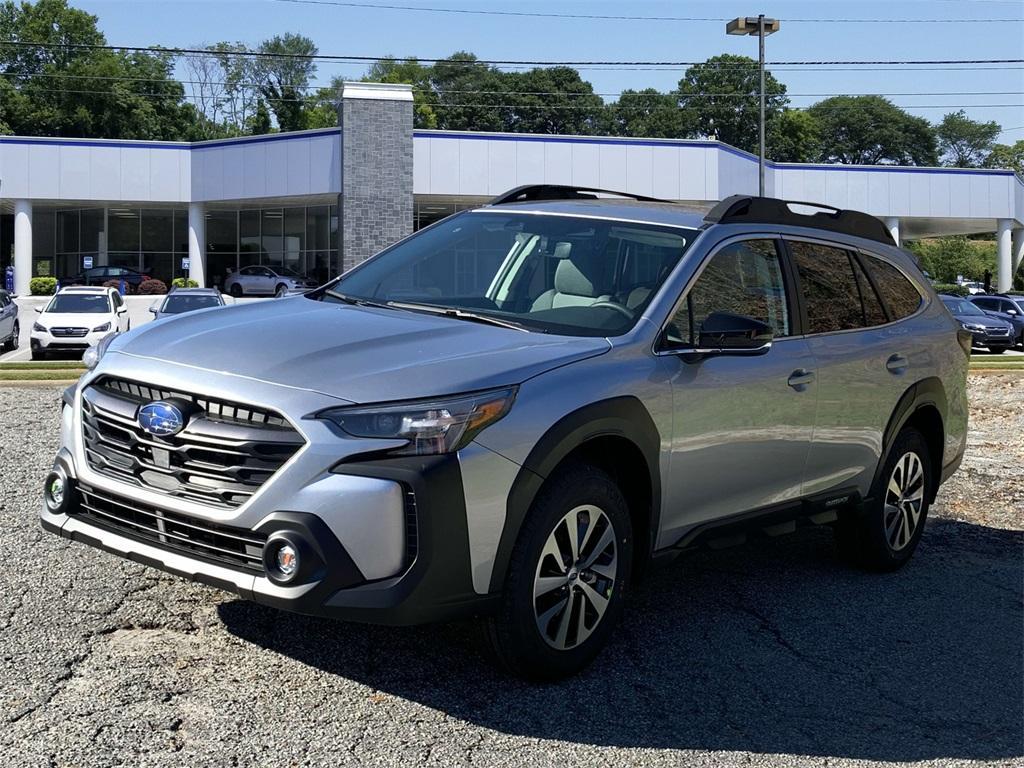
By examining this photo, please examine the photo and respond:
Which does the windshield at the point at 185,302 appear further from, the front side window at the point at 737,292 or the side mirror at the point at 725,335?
the side mirror at the point at 725,335

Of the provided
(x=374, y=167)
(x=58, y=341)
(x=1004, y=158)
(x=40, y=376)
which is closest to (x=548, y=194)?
(x=40, y=376)

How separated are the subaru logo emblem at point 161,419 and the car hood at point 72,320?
844 inches

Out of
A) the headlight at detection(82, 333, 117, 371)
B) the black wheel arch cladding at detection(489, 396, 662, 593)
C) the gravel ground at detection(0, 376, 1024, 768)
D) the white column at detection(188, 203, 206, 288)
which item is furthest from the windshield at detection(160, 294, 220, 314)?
the white column at detection(188, 203, 206, 288)

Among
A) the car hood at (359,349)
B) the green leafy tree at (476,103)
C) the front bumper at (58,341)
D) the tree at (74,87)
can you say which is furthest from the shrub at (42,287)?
the green leafy tree at (476,103)

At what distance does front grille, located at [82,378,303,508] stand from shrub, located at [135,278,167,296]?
49.7 metres

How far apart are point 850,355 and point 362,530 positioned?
3063mm

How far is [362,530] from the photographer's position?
356 cm

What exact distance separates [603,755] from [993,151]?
153m

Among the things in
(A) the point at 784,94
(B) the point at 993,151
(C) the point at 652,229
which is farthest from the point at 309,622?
(B) the point at 993,151

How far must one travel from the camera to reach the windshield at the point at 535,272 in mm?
4730

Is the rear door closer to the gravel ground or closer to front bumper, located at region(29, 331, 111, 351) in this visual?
the gravel ground

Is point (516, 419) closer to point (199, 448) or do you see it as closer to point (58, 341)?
point (199, 448)

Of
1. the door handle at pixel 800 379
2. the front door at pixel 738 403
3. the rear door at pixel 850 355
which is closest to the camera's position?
the front door at pixel 738 403

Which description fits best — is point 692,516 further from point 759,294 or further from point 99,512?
point 99,512
